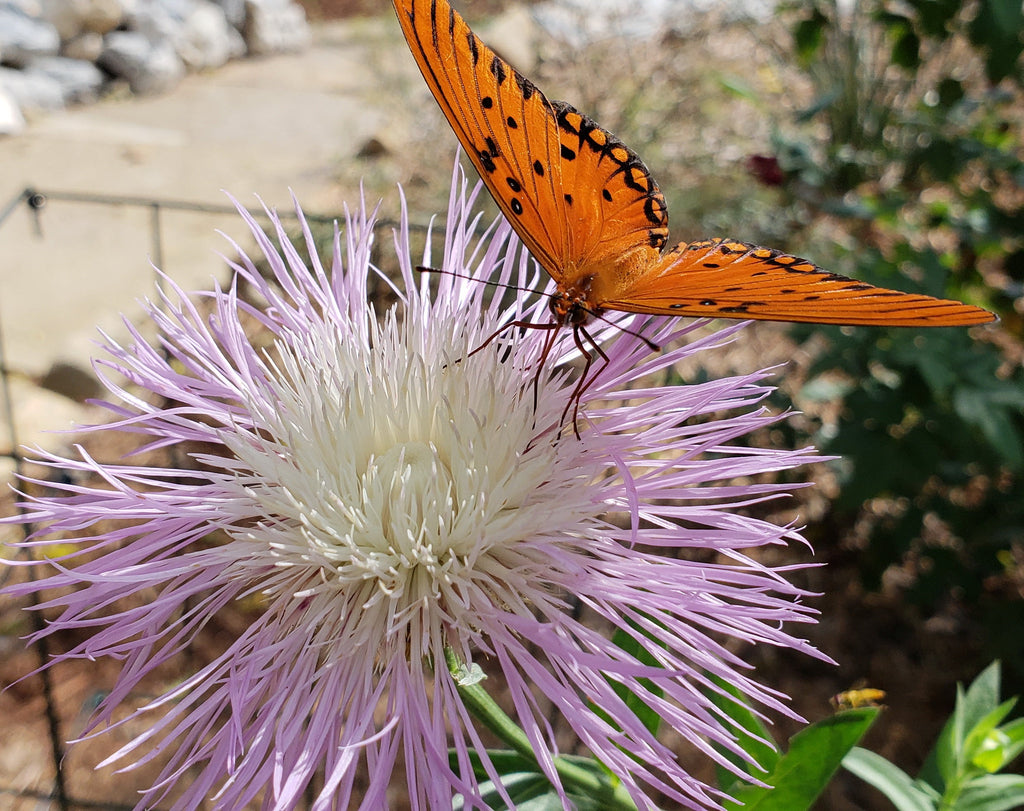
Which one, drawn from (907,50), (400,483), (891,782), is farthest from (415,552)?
(907,50)

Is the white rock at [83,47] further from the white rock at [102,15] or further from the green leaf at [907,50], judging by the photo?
the green leaf at [907,50]

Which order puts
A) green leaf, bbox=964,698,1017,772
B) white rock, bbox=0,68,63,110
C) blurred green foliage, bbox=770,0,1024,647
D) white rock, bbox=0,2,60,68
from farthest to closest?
white rock, bbox=0,2,60,68 → white rock, bbox=0,68,63,110 → blurred green foliage, bbox=770,0,1024,647 → green leaf, bbox=964,698,1017,772

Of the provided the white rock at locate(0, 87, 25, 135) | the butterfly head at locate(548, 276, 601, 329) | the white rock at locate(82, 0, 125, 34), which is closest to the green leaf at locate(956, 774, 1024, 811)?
the butterfly head at locate(548, 276, 601, 329)

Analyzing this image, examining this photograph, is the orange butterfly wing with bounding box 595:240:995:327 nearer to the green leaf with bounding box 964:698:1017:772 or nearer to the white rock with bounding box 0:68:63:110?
the green leaf with bounding box 964:698:1017:772

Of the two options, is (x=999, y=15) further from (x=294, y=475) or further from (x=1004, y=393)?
(x=294, y=475)

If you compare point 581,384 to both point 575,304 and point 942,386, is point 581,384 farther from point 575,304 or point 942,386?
point 942,386
